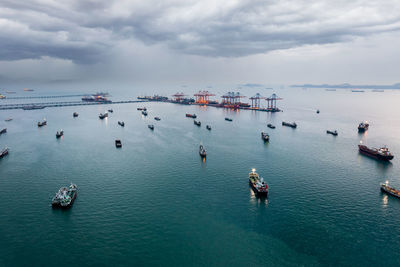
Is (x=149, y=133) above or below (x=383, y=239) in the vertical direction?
above

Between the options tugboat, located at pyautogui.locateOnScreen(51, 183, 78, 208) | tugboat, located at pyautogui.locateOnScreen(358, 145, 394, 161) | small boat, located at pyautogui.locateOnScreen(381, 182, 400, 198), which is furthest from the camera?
tugboat, located at pyautogui.locateOnScreen(358, 145, 394, 161)

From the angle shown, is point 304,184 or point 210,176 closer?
point 304,184

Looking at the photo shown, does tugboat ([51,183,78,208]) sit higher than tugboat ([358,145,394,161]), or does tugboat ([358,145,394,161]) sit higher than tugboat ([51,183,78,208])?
tugboat ([358,145,394,161])

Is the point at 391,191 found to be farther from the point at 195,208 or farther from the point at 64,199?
the point at 64,199

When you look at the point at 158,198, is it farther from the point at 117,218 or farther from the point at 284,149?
the point at 284,149

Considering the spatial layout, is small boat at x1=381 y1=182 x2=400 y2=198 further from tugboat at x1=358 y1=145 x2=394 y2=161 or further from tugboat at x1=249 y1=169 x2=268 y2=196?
tugboat at x1=249 y1=169 x2=268 y2=196

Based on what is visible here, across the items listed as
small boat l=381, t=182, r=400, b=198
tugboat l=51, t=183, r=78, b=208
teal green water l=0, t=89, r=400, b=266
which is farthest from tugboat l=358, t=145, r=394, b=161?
tugboat l=51, t=183, r=78, b=208

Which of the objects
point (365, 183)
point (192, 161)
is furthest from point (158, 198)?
point (365, 183)

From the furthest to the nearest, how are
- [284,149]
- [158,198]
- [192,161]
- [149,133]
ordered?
[149,133] → [284,149] → [192,161] → [158,198]
